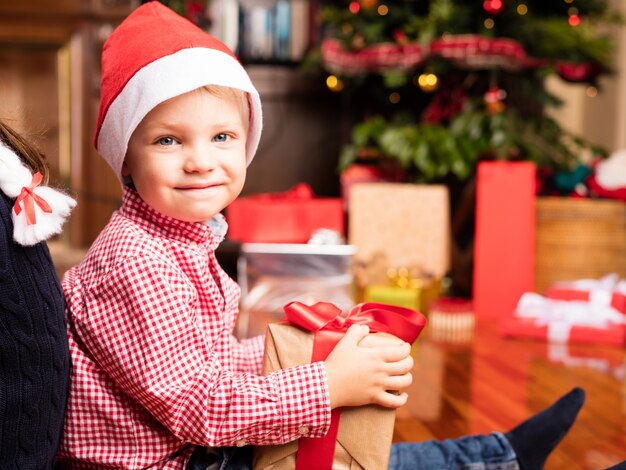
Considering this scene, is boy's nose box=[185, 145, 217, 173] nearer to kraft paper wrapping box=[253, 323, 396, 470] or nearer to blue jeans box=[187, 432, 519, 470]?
kraft paper wrapping box=[253, 323, 396, 470]

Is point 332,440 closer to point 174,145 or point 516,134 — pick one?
point 174,145

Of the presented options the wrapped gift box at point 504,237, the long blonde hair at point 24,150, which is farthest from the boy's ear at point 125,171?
the wrapped gift box at point 504,237

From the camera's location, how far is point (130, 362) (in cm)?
81

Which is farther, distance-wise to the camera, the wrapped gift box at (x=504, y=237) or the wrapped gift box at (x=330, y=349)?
the wrapped gift box at (x=504, y=237)

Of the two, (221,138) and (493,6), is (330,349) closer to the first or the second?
(221,138)

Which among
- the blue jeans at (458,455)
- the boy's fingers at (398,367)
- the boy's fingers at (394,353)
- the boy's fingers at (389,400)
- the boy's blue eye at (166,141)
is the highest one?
the boy's blue eye at (166,141)

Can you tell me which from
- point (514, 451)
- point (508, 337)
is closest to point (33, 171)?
point (514, 451)

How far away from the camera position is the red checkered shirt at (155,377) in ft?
2.66

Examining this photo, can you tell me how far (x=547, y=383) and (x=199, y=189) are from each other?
45.9 inches

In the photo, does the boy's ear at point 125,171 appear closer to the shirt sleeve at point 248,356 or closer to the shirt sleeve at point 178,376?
the shirt sleeve at point 178,376

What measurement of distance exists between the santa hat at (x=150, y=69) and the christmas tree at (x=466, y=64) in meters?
1.86

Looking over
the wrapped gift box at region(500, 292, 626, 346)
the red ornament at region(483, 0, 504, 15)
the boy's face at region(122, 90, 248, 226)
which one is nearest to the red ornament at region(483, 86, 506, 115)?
the red ornament at region(483, 0, 504, 15)

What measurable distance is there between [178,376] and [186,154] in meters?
0.23

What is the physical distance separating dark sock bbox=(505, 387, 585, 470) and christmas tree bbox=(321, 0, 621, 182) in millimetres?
1582
